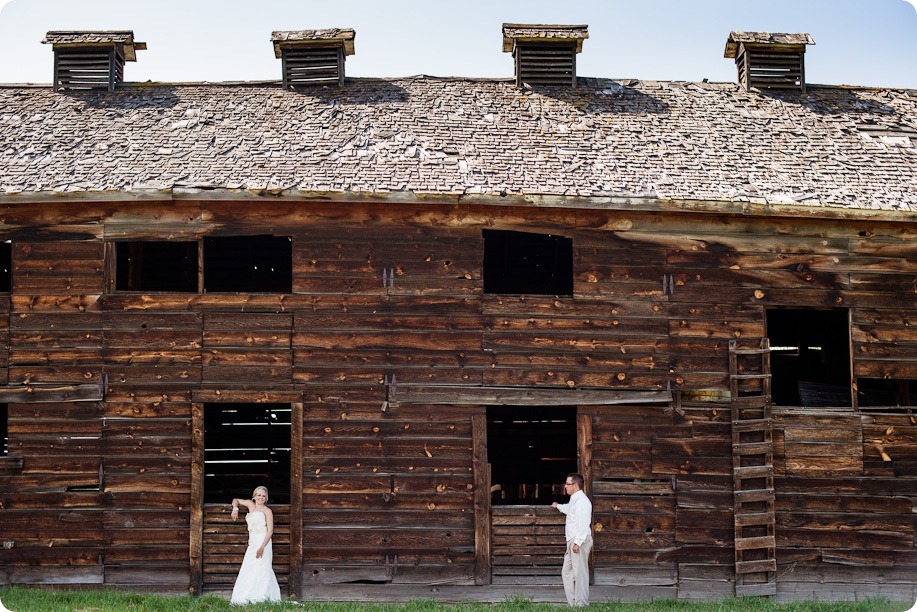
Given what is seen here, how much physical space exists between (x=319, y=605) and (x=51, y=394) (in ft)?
13.7

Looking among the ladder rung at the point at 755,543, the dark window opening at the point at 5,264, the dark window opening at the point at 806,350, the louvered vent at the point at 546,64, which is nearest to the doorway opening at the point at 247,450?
the dark window opening at the point at 5,264

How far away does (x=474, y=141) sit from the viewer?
12227 mm

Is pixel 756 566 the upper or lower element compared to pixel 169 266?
lower

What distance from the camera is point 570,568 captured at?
10188mm

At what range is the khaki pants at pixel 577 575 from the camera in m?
10.1

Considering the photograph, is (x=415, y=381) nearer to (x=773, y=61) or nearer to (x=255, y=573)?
(x=255, y=573)

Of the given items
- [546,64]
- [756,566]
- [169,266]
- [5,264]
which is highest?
[546,64]

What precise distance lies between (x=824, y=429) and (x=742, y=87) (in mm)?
6251

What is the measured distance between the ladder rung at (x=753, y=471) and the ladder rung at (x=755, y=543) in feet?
2.43

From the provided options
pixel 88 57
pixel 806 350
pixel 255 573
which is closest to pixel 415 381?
pixel 255 573

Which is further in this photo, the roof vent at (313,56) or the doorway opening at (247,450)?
the doorway opening at (247,450)

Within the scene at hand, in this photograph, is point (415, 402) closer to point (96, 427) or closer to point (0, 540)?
point (96, 427)

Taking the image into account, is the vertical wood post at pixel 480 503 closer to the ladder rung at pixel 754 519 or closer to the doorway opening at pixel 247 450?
the ladder rung at pixel 754 519

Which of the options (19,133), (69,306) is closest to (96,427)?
(69,306)
